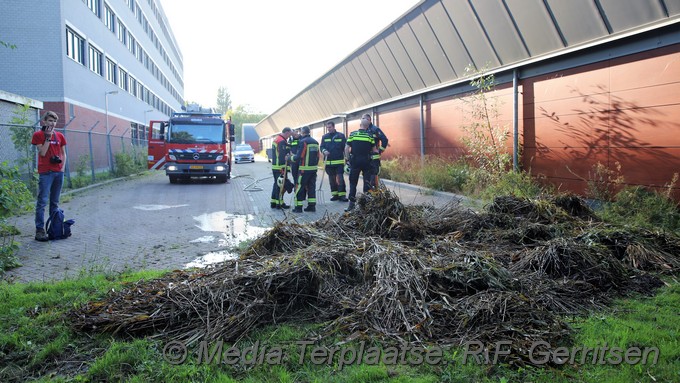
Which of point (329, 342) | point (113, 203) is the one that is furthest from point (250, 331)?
point (113, 203)

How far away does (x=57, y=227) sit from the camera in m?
7.71

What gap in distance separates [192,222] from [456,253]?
633 centimetres

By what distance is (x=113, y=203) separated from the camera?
1279 cm

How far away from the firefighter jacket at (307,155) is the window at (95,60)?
21.5 m

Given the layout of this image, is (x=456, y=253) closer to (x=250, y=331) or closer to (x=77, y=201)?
(x=250, y=331)

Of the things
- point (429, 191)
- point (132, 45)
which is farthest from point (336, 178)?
point (132, 45)

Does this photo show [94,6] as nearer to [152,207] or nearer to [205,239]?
[152,207]

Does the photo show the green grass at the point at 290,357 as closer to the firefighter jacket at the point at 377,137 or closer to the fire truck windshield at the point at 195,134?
the firefighter jacket at the point at 377,137

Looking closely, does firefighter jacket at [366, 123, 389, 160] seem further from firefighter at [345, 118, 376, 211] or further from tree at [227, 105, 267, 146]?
tree at [227, 105, 267, 146]

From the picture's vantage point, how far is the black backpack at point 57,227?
302 inches

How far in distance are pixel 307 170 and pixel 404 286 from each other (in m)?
6.77

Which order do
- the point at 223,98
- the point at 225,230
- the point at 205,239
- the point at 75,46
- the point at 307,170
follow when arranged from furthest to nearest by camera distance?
the point at 223,98 → the point at 75,46 → the point at 307,170 → the point at 225,230 → the point at 205,239

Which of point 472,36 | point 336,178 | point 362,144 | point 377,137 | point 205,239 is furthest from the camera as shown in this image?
point 472,36

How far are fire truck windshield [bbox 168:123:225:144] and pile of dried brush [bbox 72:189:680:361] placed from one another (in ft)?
45.0
